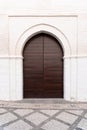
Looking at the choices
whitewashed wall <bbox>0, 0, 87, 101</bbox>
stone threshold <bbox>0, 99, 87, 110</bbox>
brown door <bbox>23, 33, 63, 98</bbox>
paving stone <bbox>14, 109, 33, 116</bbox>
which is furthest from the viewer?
brown door <bbox>23, 33, 63, 98</bbox>

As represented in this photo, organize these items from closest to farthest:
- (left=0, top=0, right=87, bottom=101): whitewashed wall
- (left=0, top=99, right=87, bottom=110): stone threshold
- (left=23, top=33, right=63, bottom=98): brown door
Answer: (left=0, top=99, right=87, bottom=110): stone threshold, (left=0, top=0, right=87, bottom=101): whitewashed wall, (left=23, top=33, right=63, bottom=98): brown door

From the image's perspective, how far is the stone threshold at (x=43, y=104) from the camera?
194 inches

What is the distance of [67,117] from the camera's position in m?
4.09

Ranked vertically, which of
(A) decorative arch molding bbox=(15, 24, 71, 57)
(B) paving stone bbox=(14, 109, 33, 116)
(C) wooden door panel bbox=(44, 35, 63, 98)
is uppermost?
(A) decorative arch molding bbox=(15, 24, 71, 57)

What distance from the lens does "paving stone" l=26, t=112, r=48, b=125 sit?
3.85m

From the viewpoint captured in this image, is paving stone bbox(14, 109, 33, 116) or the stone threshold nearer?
paving stone bbox(14, 109, 33, 116)

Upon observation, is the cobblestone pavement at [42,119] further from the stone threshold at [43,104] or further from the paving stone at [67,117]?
the stone threshold at [43,104]

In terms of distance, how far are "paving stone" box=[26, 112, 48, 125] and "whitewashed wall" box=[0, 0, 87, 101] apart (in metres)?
1.75

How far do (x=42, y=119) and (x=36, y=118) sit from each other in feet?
0.57

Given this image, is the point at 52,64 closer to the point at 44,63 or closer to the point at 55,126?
the point at 44,63

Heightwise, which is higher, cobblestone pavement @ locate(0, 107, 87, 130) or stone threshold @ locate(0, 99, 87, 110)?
stone threshold @ locate(0, 99, 87, 110)

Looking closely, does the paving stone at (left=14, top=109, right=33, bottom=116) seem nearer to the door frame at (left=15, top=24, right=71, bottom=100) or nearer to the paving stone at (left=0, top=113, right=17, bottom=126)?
the paving stone at (left=0, top=113, right=17, bottom=126)

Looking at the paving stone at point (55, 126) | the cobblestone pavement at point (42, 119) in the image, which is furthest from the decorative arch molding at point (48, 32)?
the paving stone at point (55, 126)

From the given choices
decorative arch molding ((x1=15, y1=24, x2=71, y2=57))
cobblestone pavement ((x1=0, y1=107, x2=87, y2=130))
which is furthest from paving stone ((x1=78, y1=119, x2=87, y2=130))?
decorative arch molding ((x1=15, y1=24, x2=71, y2=57))
